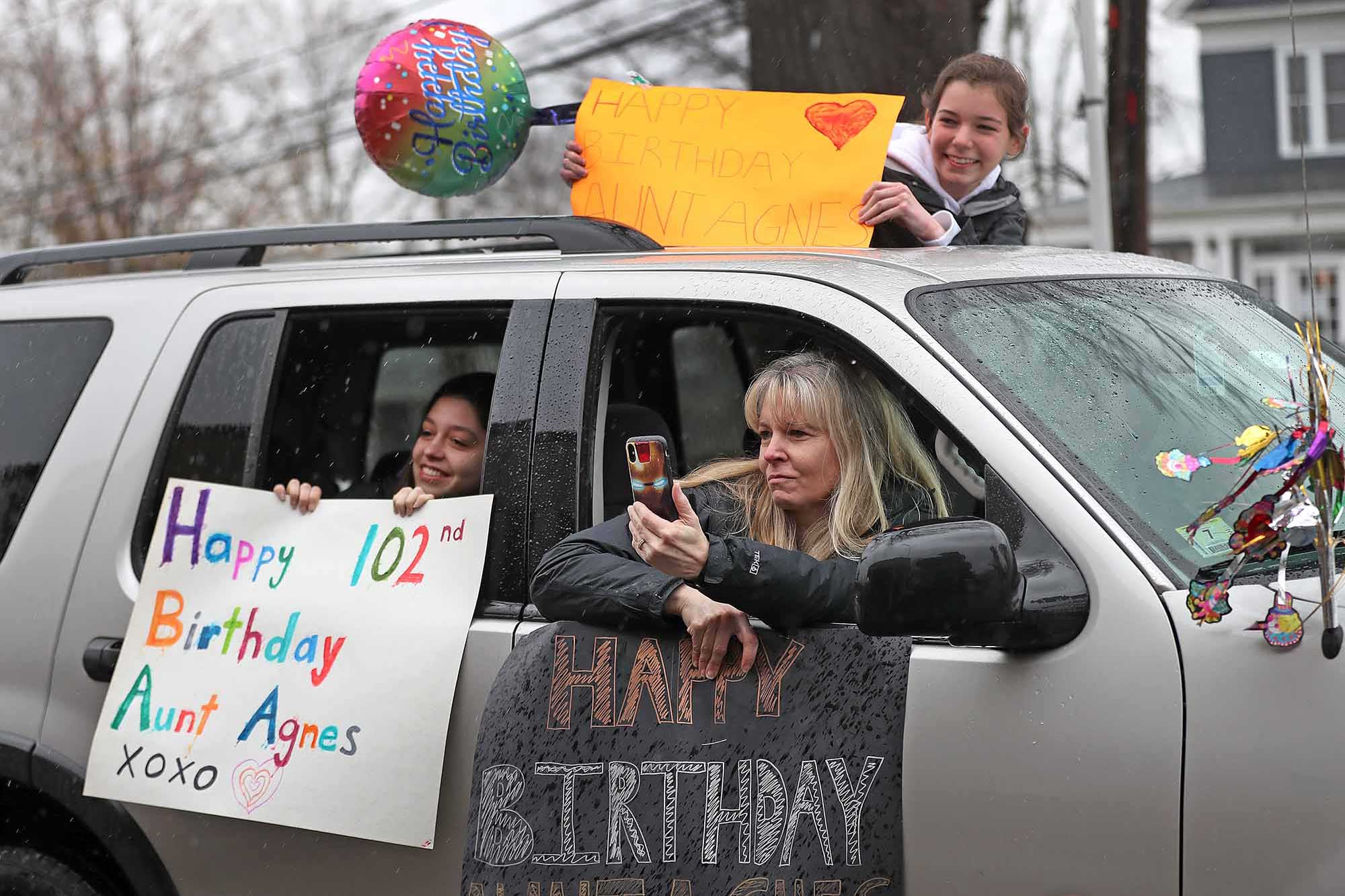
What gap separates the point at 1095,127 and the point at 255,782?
572 centimetres

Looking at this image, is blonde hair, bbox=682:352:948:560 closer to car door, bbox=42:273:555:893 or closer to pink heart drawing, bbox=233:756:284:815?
car door, bbox=42:273:555:893

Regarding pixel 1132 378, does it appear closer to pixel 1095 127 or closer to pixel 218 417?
pixel 218 417

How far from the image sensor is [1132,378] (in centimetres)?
266

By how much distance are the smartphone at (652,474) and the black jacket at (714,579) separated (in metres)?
0.11

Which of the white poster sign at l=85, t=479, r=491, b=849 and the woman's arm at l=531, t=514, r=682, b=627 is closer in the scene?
the woman's arm at l=531, t=514, r=682, b=627

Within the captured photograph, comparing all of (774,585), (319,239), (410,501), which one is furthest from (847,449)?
(319,239)

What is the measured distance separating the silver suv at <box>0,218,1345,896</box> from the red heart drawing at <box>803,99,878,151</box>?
568mm

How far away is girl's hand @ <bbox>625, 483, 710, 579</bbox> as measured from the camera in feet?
8.29

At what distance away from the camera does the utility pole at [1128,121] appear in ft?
24.8

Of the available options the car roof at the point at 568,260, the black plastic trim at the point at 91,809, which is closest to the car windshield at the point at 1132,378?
the car roof at the point at 568,260

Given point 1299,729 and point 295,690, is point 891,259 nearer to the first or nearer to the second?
point 1299,729

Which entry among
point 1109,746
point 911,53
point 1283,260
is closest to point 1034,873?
point 1109,746

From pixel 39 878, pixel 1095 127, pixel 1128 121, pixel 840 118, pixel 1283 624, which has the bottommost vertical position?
pixel 39 878

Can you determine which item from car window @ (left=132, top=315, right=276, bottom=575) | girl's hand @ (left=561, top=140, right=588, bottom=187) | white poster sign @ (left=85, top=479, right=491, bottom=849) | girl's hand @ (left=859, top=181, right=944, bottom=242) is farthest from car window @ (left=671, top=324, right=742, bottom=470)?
white poster sign @ (left=85, top=479, right=491, bottom=849)
